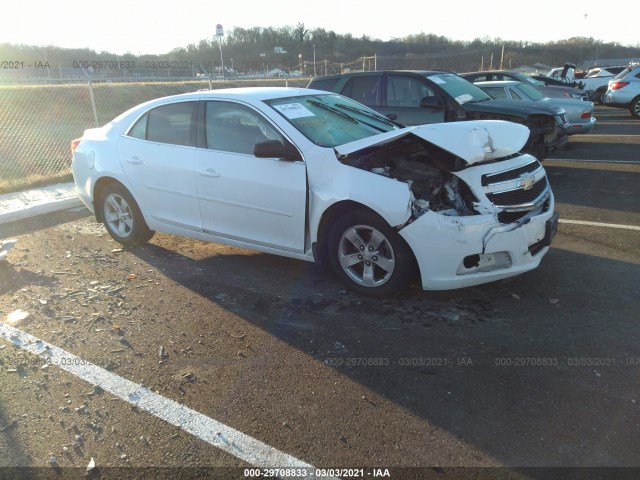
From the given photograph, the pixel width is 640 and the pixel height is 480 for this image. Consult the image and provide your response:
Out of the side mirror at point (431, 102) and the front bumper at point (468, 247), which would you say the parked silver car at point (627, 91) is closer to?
the side mirror at point (431, 102)

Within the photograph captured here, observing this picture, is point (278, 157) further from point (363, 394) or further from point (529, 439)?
point (529, 439)

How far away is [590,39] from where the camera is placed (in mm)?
75250

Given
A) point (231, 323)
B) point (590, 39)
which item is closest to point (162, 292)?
point (231, 323)

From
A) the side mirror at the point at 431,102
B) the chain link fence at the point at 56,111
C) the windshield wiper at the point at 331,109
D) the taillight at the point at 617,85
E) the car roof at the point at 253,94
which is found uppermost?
the car roof at the point at 253,94

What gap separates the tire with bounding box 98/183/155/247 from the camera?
5418 mm

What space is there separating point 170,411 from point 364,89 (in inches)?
281

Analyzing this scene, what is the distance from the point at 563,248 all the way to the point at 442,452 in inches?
133

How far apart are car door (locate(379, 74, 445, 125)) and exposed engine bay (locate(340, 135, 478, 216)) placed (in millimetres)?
4092

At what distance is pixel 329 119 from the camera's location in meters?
4.66

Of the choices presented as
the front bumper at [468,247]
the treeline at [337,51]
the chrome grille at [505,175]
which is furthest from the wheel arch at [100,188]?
the treeline at [337,51]

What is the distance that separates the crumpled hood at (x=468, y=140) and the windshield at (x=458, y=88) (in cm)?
439

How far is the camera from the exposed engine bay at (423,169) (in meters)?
3.79

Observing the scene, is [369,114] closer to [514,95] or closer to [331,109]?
[331,109]

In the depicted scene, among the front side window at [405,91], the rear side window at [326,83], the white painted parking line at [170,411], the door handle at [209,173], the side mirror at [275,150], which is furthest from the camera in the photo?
the rear side window at [326,83]
